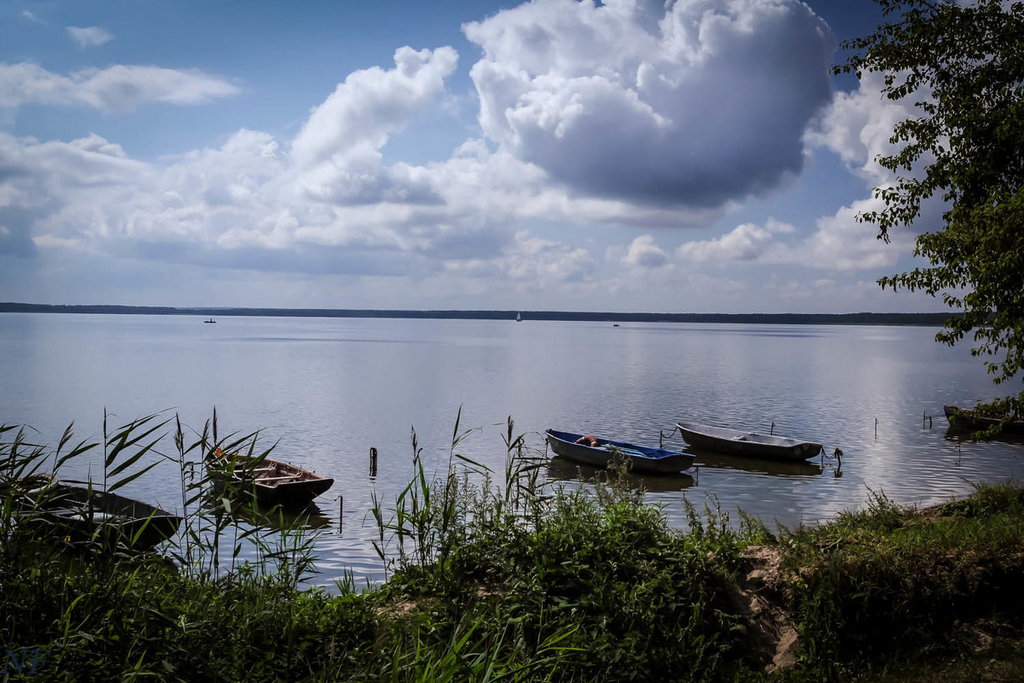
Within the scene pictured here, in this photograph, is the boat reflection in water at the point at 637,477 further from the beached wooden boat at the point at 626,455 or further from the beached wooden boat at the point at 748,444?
the beached wooden boat at the point at 748,444

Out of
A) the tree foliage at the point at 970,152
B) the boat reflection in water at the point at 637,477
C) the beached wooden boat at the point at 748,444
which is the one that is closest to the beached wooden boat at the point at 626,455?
the boat reflection in water at the point at 637,477

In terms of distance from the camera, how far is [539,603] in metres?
7.07

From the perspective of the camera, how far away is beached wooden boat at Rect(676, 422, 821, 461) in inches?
1287

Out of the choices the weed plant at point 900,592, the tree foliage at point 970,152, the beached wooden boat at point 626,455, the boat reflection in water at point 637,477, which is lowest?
the boat reflection in water at point 637,477

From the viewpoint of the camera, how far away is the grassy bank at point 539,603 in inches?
205

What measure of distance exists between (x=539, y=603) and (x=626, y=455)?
74.1ft

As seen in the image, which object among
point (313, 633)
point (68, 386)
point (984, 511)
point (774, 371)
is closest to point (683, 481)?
point (984, 511)

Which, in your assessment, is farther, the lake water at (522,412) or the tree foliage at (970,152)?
the lake water at (522,412)

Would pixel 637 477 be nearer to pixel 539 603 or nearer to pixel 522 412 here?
pixel 522 412

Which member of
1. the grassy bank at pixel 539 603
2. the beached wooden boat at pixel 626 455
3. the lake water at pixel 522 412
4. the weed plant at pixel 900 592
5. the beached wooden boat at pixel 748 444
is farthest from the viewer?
the beached wooden boat at pixel 748 444

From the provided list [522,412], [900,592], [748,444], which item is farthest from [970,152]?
[522,412]

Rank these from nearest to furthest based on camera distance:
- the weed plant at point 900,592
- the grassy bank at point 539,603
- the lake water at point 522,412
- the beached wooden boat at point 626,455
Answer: the grassy bank at point 539,603 < the weed plant at point 900,592 < the lake water at point 522,412 < the beached wooden boat at point 626,455

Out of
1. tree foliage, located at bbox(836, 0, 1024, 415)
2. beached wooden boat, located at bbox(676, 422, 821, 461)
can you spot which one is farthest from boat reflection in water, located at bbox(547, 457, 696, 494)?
tree foliage, located at bbox(836, 0, 1024, 415)

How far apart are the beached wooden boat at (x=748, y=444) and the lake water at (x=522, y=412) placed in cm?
71
